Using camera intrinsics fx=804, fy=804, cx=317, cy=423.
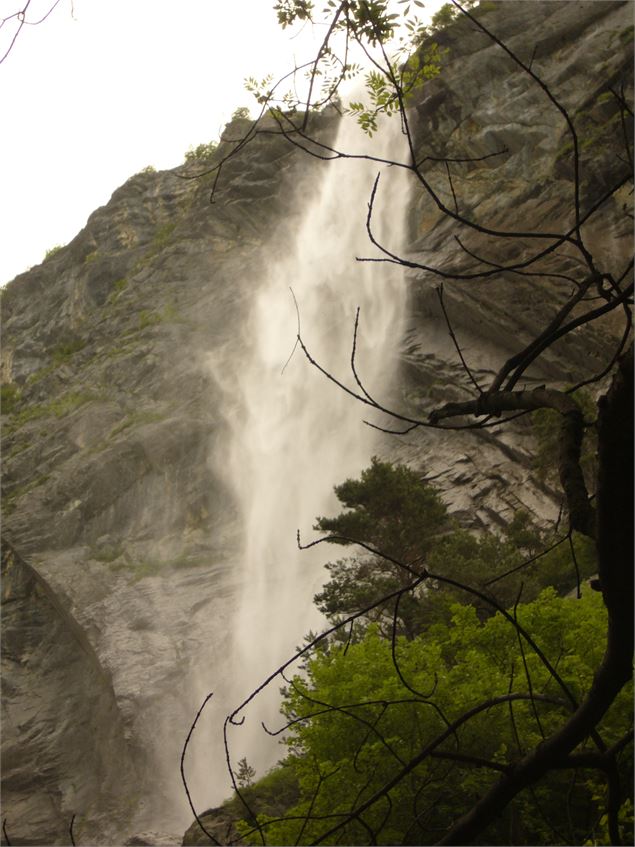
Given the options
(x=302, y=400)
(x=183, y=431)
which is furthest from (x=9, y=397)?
(x=302, y=400)

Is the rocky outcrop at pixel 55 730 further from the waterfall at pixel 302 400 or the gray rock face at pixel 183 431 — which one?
the waterfall at pixel 302 400

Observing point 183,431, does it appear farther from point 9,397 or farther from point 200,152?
point 200,152

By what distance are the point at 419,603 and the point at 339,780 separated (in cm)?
726

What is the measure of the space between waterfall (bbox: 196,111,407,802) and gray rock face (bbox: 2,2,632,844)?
1006mm

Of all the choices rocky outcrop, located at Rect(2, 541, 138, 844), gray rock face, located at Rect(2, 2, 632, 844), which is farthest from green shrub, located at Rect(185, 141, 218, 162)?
rocky outcrop, located at Rect(2, 541, 138, 844)

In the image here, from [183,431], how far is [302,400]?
18.9 ft

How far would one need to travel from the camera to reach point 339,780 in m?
9.15

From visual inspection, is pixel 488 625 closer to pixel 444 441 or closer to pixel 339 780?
pixel 339 780

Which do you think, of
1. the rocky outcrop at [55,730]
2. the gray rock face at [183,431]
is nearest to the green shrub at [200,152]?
the gray rock face at [183,431]

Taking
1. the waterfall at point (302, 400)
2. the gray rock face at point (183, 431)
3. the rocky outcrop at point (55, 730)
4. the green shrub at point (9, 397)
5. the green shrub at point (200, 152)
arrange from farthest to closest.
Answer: the green shrub at point (200, 152) < the green shrub at point (9, 397) < the waterfall at point (302, 400) < the gray rock face at point (183, 431) < the rocky outcrop at point (55, 730)

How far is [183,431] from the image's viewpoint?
37531 mm

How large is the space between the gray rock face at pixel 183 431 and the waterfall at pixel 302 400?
101 cm

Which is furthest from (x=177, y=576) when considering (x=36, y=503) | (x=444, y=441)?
(x=444, y=441)

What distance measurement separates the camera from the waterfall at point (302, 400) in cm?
2830
